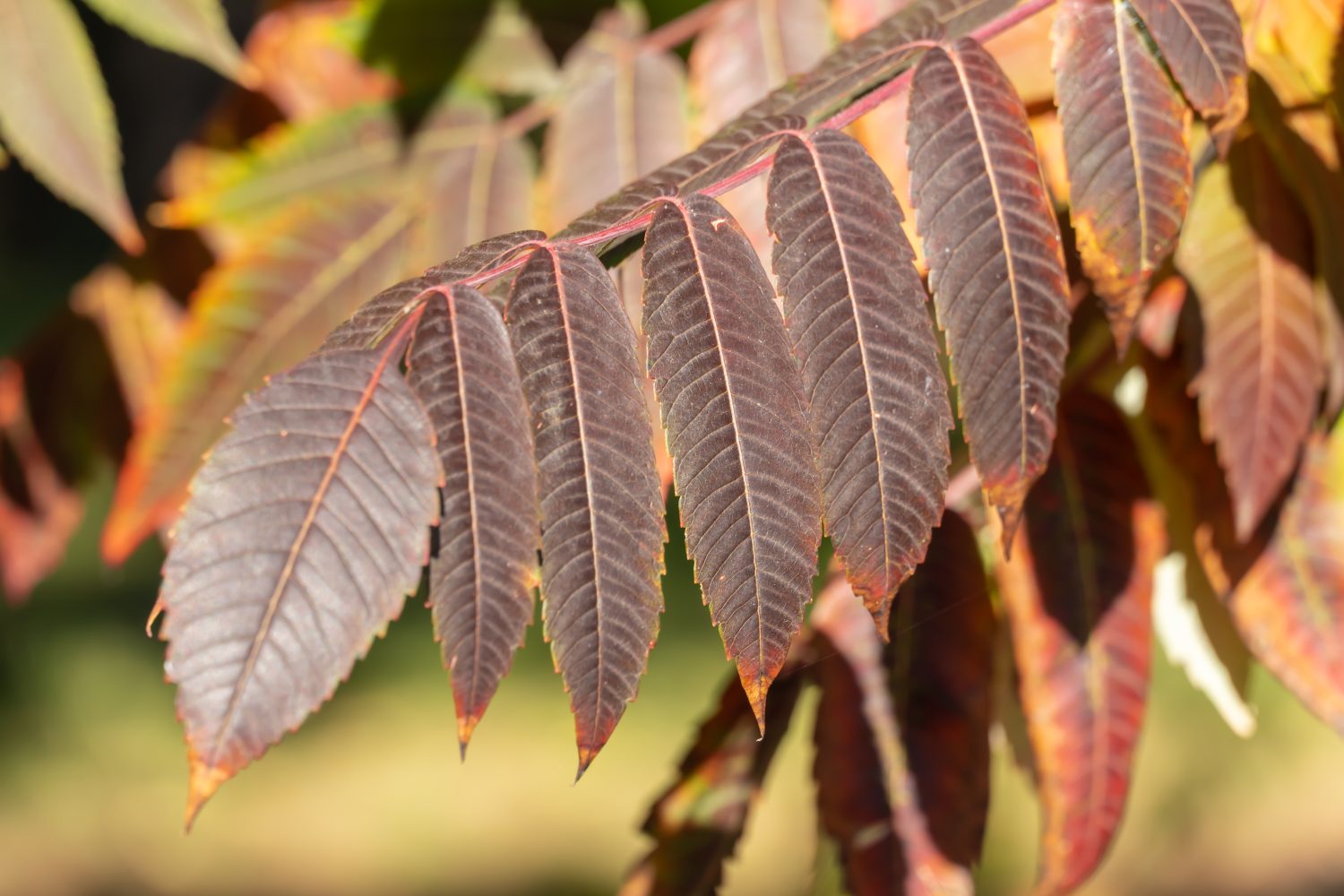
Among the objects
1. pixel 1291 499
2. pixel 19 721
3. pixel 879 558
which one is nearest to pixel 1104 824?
pixel 1291 499

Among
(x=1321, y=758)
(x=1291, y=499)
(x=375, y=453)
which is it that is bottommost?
(x=1321, y=758)

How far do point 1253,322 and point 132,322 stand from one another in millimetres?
1281

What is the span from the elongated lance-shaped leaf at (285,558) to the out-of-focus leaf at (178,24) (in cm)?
61

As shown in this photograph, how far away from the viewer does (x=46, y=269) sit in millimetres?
6848

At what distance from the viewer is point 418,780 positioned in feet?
16.8

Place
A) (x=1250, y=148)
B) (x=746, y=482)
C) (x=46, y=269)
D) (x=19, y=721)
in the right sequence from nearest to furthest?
(x=746, y=482) < (x=1250, y=148) < (x=19, y=721) < (x=46, y=269)

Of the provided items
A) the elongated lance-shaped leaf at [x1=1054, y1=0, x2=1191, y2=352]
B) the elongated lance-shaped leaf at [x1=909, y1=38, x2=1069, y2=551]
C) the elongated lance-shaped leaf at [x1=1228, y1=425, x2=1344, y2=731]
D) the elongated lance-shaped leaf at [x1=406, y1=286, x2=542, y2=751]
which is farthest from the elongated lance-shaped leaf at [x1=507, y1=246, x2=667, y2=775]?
the elongated lance-shaped leaf at [x1=1228, y1=425, x2=1344, y2=731]

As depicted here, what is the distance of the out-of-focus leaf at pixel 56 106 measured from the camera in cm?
117

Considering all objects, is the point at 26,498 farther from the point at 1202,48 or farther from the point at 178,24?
the point at 1202,48

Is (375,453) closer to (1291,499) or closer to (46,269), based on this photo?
(1291,499)

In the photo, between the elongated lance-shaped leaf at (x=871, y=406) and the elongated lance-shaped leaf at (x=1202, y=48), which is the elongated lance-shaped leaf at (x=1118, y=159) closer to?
the elongated lance-shaped leaf at (x=1202, y=48)

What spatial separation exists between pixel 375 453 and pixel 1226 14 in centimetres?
65

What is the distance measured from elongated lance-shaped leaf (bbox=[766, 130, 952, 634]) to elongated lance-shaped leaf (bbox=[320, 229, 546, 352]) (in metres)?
0.19

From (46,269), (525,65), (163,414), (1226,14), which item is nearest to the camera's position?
(1226,14)
